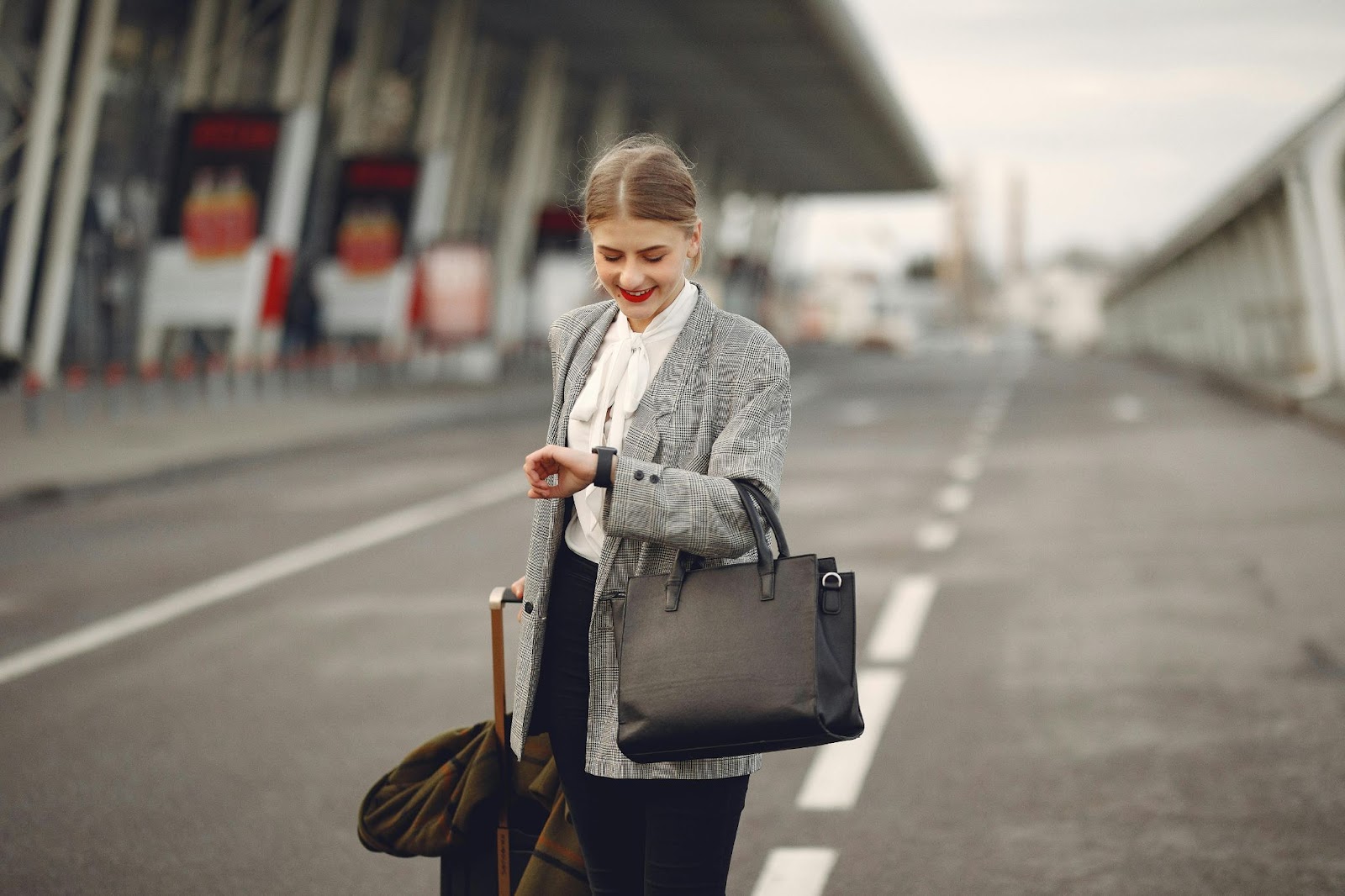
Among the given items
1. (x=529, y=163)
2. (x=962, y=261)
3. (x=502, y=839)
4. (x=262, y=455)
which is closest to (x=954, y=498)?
(x=262, y=455)

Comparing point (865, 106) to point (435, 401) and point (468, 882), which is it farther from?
point (468, 882)

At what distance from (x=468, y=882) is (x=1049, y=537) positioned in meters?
8.94

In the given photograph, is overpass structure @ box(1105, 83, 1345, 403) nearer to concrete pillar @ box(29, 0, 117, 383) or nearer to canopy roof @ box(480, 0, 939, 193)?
canopy roof @ box(480, 0, 939, 193)

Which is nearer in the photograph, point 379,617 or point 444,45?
point 379,617

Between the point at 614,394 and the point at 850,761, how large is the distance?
10.5 ft

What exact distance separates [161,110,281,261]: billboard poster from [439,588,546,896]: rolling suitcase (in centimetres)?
1985

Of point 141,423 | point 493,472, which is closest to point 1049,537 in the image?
point 493,472

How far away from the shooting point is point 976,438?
21.2 meters


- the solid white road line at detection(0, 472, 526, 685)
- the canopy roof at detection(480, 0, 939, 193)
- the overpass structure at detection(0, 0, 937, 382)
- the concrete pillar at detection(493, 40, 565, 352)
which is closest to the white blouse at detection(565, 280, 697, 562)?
the solid white road line at detection(0, 472, 526, 685)

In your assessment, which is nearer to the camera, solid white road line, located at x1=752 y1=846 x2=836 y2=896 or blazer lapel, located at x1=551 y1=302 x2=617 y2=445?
blazer lapel, located at x1=551 y1=302 x2=617 y2=445

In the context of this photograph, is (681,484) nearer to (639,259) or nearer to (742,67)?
(639,259)

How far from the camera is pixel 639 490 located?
2836 mm

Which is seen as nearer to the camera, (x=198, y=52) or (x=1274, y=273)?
(x=1274, y=273)

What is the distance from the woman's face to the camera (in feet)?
9.73
